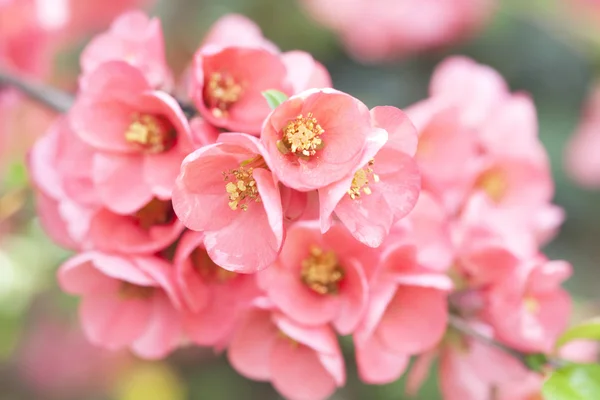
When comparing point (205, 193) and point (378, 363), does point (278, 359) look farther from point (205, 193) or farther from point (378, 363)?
point (205, 193)

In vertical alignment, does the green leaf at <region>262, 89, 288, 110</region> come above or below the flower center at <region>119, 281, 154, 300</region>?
above

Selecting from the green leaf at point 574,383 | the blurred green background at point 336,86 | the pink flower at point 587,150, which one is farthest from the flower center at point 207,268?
the pink flower at point 587,150

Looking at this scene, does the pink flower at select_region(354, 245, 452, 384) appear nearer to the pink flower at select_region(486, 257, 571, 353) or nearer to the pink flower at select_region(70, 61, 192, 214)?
the pink flower at select_region(486, 257, 571, 353)

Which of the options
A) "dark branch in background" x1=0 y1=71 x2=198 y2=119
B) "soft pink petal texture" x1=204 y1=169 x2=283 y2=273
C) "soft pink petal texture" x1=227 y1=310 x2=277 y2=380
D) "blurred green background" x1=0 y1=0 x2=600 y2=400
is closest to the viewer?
"soft pink petal texture" x1=204 y1=169 x2=283 y2=273

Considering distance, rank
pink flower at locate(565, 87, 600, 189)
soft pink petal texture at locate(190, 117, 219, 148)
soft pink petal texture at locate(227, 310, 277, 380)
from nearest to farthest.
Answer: soft pink petal texture at locate(190, 117, 219, 148), soft pink petal texture at locate(227, 310, 277, 380), pink flower at locate(565, 87, 600, 189)

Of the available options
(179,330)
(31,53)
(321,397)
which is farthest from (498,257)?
(31,53)

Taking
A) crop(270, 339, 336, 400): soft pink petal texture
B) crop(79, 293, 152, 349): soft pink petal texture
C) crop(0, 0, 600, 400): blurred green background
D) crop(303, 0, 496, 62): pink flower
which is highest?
crop(270, 339, 336, 400): soft pink petal texture

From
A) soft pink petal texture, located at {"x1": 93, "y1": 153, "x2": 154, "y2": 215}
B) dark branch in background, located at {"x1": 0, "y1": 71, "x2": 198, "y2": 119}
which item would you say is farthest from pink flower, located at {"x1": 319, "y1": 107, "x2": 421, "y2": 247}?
dark branch in background, located at {"x1": 0, "y1": 71, "x2": 198, "y2": 119}

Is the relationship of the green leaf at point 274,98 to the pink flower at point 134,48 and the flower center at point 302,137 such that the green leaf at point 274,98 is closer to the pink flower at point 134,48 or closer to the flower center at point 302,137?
the flower center at point 302,137
